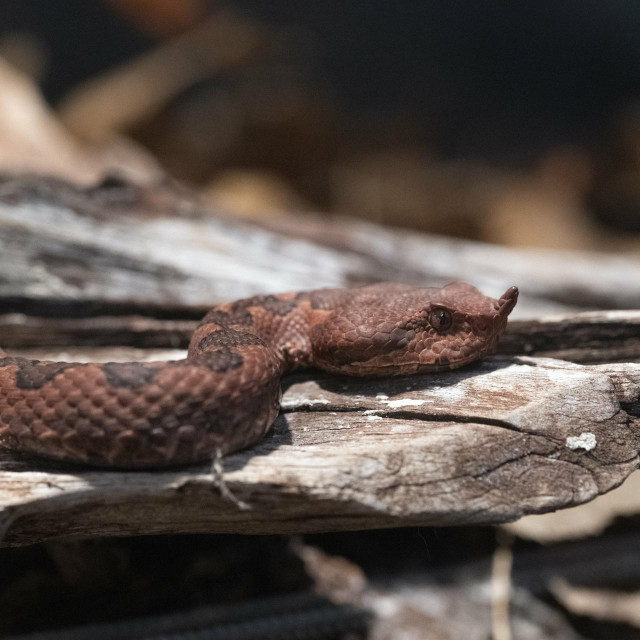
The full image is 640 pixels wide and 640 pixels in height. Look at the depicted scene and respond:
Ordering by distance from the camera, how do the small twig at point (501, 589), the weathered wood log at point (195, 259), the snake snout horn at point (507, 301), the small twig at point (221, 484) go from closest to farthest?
the small twig at point (221, 484) < the snake snout horn at point (507, 301) < the small twig at point (501, 589) < the weathered wood log at point (195, 259)

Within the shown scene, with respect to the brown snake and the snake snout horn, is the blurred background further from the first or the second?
the snake snout horn

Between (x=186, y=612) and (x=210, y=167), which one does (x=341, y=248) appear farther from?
(x=210, y=167)

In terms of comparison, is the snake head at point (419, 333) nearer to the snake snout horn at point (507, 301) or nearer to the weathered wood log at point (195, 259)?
the snake snout horn at point (507, 301)

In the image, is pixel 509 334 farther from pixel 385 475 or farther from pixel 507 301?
pixel 385 475

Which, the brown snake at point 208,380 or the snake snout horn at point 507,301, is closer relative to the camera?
the brown snake at point 208,380

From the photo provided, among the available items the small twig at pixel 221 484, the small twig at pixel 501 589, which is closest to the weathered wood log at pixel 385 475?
the small twig at pixel 221 484

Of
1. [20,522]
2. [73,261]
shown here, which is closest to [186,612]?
[20,522]

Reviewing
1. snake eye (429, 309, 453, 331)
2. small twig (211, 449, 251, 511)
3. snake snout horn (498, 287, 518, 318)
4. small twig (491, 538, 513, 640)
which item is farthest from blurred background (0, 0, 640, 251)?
small twig (211, 449, 251, 511)
